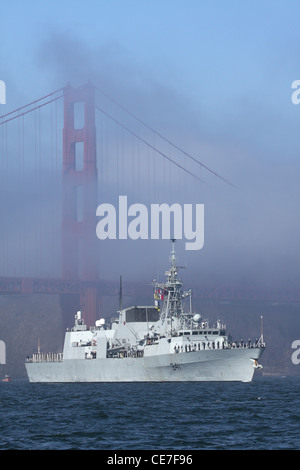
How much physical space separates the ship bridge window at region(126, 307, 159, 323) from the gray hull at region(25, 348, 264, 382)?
18.3 ft

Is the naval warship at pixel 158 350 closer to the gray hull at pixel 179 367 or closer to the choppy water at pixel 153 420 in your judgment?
the gray hull at pixel 179 367

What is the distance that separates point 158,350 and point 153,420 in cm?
3780

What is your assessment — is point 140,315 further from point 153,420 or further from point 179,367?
point 153,420

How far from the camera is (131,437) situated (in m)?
42.1

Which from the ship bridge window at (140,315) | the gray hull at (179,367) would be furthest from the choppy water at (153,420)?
the ship bridge window at (140,315)

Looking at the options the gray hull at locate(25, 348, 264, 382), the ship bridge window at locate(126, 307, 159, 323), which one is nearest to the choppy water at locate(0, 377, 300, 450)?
the gray hull at locate(25, 348, 264, 382)

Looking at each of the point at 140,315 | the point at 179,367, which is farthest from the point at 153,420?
the point at 140,315

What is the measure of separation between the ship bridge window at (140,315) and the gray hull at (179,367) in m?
5.59

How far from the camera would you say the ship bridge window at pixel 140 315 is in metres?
96.6

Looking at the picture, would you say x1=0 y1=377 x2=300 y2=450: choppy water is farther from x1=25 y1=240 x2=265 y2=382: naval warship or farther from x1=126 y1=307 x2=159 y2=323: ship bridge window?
x1=126 y1=307 x2=159 y2=323: ship bridge window

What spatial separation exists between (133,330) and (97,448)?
190 ft
